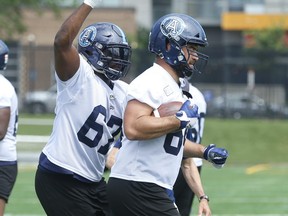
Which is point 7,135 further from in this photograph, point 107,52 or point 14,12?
point 14,12

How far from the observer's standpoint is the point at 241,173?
18.3 metres

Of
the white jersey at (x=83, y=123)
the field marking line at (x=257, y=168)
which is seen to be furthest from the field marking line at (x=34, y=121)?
the white jersey at (x=83, y=123)

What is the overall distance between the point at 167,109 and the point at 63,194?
1064mm

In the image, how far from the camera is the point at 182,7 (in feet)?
151

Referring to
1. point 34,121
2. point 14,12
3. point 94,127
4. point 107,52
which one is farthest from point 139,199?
point 14,12

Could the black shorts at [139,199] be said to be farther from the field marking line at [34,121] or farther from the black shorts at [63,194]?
the field marking line at [34,121]

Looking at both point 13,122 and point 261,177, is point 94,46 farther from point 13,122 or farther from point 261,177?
point 261,177

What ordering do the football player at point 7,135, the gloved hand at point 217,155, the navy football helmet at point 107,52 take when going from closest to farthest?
the gloved hand at point 217,155 → the navy football helmet at point 107,52 → the football player at point 7,135

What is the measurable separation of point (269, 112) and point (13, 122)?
68.8 feet

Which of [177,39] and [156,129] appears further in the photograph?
[177,39]

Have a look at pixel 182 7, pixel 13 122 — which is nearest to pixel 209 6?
pixel 182 7

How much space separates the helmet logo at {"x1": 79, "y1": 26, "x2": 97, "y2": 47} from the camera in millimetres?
6109

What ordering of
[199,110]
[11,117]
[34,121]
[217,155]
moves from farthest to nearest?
[34,121] < [199,110] < [11,117] < [217,155]

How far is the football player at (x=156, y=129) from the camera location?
5.37 meters
